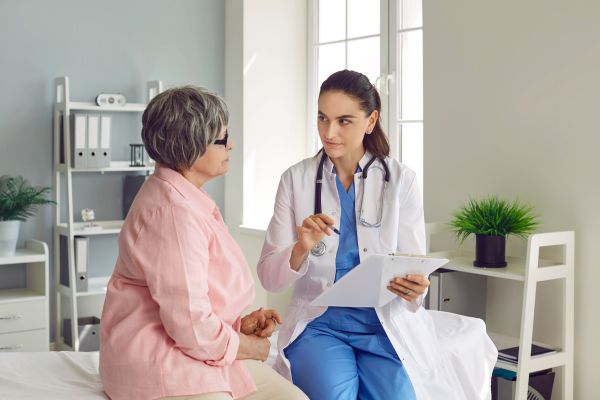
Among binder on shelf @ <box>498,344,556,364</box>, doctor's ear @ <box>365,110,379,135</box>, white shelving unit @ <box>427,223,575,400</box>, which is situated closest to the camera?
doctor's ear @ <box>365,110,379,135</box>

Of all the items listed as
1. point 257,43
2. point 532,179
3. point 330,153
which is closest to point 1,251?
point 257,43

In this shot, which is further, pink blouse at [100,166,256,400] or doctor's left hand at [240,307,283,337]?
doctor's left hand at [240,307,283,337]

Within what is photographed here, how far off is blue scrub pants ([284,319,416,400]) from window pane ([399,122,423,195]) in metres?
1.82

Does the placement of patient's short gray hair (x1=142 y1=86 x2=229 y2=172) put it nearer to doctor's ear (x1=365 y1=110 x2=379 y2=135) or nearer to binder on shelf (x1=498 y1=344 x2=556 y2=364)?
doctor's ear (x1=365 y1=110 x2=379 y2=135)

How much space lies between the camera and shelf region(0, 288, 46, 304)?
149 inches

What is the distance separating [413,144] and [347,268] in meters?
1.75

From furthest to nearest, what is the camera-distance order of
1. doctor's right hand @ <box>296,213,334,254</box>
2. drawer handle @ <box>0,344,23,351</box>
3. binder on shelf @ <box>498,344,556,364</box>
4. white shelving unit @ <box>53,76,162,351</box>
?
white shelving unit @ <box>53,76,162,351</box> → drawer handle @ <box>0,344,23,351</box> → binder on shelf @ <box>498,344,556,364</box> → doctor's right hand @ <box>296,213,334,254</box>

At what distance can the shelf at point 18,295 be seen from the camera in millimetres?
3775

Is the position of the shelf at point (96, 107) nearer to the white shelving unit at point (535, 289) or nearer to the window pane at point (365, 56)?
the window pane at point (365, 56)

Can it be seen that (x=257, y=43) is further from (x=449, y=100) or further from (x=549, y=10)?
(x=549, y=10)

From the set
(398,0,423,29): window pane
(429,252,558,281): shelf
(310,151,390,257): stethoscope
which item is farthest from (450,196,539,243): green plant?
(398,0,423,29): window pane

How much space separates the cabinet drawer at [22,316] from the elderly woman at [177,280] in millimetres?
2129

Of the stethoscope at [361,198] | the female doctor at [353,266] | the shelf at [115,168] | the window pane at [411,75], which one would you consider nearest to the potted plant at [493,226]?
the female doctor at [353,266]

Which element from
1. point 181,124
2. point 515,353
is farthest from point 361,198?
point 515,353
